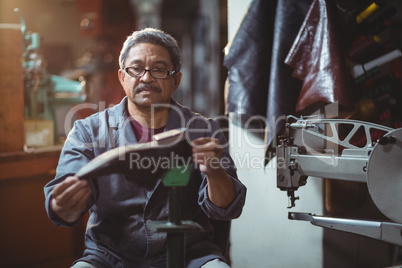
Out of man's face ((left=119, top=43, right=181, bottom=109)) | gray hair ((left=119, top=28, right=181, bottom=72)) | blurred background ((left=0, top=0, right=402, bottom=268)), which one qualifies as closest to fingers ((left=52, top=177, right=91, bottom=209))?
man's face ((left=119, top=43, right=181, bottom=109))

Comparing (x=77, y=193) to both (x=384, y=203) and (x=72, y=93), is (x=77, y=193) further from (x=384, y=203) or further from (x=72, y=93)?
(x=72, y=93)

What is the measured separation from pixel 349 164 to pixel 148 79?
761 mm

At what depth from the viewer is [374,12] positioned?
1.75 m

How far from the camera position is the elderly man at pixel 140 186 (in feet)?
4.27

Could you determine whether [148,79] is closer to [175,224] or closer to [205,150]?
[205,150]

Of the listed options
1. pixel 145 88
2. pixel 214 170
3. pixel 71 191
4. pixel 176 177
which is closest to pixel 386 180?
pixel 214 170

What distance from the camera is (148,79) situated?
1.30 m

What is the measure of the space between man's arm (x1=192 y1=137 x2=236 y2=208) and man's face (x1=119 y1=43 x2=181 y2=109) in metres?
0.34

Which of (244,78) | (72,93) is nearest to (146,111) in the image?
(244,78)

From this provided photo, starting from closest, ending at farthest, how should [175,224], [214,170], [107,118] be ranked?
[175,224] < [214,170] < [107,118]

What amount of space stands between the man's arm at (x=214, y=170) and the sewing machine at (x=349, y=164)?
1.09 ft

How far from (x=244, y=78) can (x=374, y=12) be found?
65 centimetres

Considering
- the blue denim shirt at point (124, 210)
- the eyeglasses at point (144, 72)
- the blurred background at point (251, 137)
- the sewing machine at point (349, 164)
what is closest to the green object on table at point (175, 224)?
the blue denim shirt at point (124, 210)

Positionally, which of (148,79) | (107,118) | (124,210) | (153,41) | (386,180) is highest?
(153,41)
